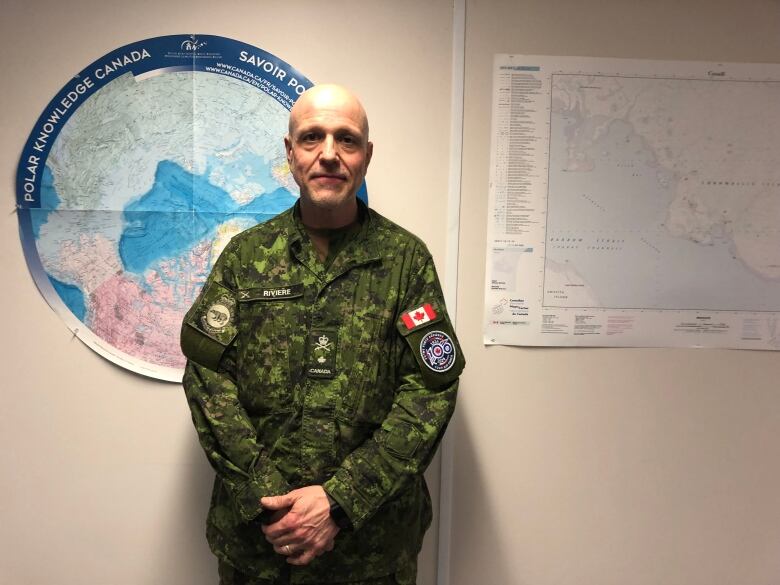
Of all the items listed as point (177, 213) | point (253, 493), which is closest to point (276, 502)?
point (253, 493)

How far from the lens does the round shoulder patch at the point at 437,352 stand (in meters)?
1.10

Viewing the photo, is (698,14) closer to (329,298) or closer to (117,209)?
(329,298)

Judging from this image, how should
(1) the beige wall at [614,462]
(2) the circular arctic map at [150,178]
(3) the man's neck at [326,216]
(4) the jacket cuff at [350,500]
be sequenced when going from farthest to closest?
(1) the beige wall at [614,462]
(2) the circular arctic map at [150,178]
(3) the man's neck at [326,216]
(4) the jacket cuff at [350,500]

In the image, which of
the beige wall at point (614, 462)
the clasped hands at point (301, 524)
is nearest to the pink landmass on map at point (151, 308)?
the clasped hands at point (301, 524)

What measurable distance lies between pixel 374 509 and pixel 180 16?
52.8 inches

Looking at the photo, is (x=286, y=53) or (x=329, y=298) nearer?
(x=329, y=298)

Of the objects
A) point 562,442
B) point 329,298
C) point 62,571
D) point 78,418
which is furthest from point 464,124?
point 62,571

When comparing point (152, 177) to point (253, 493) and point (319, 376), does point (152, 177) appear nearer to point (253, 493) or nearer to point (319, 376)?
point (319, 376)

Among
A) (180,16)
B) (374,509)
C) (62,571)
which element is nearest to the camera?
(374,509)

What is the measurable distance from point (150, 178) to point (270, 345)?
0.66 meters

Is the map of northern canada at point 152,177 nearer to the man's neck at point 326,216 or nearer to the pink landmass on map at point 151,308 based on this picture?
the pink landmass on map at point 151,308

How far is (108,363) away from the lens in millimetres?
1478

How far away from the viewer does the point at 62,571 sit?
1.51 meters

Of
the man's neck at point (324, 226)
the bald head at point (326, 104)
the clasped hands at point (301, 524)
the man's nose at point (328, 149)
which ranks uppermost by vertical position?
the bald head at point (326, 104)
